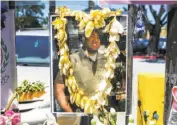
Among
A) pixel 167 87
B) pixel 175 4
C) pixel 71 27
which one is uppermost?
pixel 175 4

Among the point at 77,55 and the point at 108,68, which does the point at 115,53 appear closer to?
the point at 108,68

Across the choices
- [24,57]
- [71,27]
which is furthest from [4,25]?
[24,57]

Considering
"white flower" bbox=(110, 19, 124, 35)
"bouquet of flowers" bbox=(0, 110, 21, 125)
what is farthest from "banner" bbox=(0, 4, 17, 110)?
"white flower" bbox=(110, 19, 124, 35)

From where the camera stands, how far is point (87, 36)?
2768mm

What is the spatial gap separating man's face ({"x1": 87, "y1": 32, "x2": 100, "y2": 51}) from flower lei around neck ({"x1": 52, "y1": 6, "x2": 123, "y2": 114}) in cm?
4

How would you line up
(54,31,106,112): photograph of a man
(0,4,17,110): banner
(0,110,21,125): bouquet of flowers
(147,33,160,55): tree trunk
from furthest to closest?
1. (147,33,160,55): tree trunk
2. (0,4,17,110): banner
3. (54,31,106,112): photograph of a man
4. (0,110,21,125): bouquet of flowers

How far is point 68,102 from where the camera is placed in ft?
9.39

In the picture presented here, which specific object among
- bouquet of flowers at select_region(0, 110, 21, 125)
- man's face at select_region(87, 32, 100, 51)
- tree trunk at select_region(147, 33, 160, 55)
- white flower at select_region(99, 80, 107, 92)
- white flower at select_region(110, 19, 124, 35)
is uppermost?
white flower at select_region(110, 19, 124, 35)

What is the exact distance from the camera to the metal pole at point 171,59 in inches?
108

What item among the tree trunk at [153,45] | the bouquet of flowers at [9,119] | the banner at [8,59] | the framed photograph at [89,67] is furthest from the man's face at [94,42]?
the tree trunk at [153,45]

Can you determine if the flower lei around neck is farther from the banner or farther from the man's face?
the banner

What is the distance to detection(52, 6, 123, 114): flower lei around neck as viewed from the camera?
2750mm

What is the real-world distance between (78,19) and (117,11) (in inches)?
12.2

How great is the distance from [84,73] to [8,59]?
1.00m
